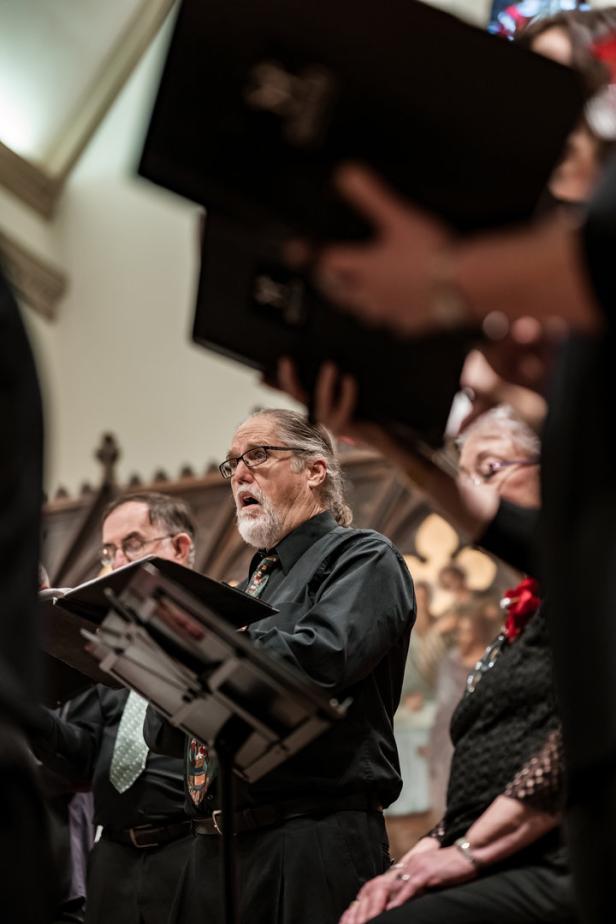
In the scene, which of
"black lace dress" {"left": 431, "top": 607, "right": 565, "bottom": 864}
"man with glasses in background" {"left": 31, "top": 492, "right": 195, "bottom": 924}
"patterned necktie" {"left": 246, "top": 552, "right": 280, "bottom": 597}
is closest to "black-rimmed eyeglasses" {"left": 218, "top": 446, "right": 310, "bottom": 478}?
"patterned necktie" {"left": 246, "top": 552, "right": 280, "bottom": 597}

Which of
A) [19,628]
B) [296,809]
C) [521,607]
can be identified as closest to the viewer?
[19,628]

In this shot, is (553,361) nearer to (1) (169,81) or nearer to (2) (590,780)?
(2) (590,780)

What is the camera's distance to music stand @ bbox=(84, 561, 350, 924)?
7.20ft

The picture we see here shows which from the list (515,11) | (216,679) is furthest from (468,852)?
(515,11)

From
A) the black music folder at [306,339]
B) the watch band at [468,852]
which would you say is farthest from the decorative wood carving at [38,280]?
the black music folder at [306,339]

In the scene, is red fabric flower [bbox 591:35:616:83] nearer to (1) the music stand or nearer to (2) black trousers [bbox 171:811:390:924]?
(1) the music stand

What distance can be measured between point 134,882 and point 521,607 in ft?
5.67

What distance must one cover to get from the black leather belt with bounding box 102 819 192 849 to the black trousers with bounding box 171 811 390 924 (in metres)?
0.65

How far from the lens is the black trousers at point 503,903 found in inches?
92.0

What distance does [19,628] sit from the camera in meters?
1.42

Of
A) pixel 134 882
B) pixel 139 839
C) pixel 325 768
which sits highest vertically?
pixel 325 768

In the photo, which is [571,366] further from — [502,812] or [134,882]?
[134,882]

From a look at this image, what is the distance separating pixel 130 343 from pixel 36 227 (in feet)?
4.98

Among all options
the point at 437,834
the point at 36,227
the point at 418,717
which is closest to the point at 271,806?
the point at 437,834
